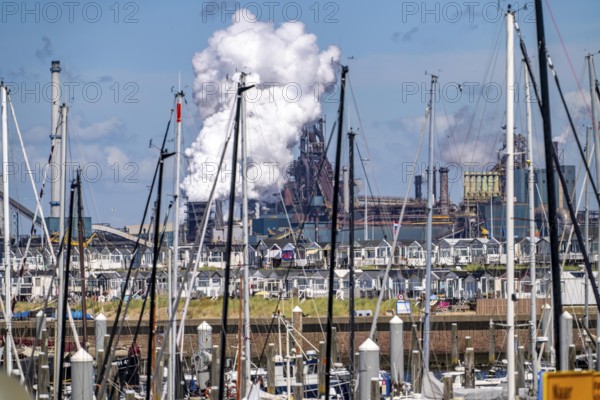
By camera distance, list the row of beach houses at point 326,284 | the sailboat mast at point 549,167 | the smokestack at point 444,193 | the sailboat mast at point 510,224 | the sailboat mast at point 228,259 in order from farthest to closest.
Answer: the smokestack at point 444,193, the row of beach houses at point 326,284, the sailboat mast at point 228,259, the sailboat mast at point 510,224, the sailboat mast at point 549,167

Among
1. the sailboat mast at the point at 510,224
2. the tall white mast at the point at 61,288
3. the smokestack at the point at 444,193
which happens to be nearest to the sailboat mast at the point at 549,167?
the sailboat mast at the point at 510,224

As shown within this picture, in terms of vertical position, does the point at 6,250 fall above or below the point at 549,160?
below

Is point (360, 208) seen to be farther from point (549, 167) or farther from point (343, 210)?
point (549, 167)

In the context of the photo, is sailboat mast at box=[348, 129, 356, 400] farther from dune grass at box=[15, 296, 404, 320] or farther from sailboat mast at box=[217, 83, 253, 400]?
dune grass at box=[15, 296, 404, 320]

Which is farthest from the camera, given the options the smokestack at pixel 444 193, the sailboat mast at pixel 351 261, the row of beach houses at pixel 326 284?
the smokestack at pixel 444 193

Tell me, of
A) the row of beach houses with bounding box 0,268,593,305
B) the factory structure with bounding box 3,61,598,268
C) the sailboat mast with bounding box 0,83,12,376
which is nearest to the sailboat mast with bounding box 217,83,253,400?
the sailboat mast with bounding box 0,83,12,376

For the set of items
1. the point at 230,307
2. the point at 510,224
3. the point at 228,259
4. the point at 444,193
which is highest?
the point at 444,193

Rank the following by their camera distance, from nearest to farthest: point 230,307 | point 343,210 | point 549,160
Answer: point 549,160, point 230,307, point 343,210

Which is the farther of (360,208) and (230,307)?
(360,208)

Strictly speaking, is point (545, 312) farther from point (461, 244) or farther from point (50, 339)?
point (461, 244)

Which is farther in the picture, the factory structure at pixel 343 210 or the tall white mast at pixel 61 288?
the factory structure at pixel 343 210

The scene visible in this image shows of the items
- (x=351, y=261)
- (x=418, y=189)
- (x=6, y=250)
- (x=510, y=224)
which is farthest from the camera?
(x=418, y=189)

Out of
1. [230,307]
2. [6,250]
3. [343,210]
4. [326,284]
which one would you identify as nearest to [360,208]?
[343,210]

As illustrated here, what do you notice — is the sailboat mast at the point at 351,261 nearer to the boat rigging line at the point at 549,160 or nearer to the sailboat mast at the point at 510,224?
the sailboat mast at the point at 510,224
